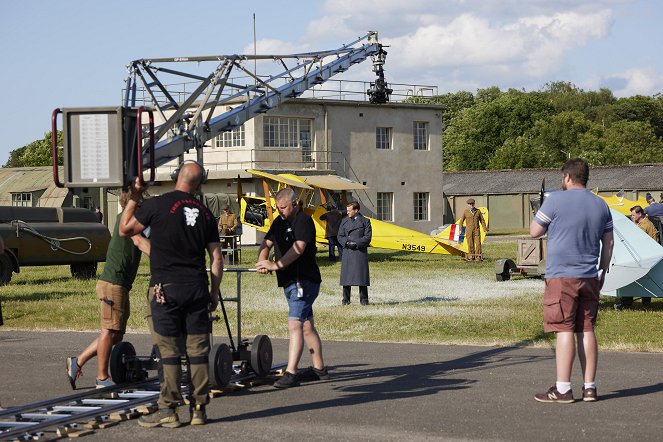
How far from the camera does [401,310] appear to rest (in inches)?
708

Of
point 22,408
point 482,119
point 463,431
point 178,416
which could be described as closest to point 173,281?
point 178,416

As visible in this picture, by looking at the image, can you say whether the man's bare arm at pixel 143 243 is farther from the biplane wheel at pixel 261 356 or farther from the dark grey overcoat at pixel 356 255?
the dark grey overcoat at pixel 356 255

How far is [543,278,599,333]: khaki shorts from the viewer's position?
29.6 ft

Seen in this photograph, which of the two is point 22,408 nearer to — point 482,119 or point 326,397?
point 326,397

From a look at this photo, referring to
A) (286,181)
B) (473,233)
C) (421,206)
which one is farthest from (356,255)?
(421,206)

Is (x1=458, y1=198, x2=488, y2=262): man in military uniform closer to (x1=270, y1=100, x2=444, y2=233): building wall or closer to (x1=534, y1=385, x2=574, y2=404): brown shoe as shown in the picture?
(x1=270, y1=100, x2=444, y2=233): building wall

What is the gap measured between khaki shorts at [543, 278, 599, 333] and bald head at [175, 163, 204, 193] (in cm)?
314

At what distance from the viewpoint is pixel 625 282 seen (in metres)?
15.5

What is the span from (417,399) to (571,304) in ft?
5.23

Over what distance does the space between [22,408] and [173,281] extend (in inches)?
68.7

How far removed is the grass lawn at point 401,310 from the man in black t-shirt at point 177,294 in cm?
631

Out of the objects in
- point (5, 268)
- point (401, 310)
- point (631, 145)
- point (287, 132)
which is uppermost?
point (631, 145)

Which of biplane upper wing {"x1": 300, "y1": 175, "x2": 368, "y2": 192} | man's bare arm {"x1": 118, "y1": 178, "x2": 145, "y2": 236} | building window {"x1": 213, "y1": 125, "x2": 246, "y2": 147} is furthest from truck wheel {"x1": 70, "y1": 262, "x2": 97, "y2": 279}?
building window {"x1": 213, "y1": 125, "x2": 246, "y2": 147}

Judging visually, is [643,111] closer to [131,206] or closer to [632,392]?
[632,392]
